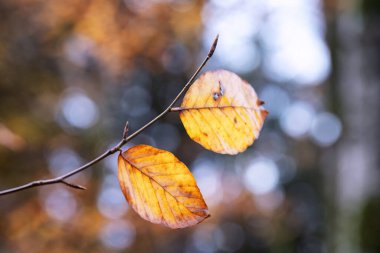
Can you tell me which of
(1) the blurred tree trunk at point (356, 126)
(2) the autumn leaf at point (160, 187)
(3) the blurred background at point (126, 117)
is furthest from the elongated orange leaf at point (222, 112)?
(1) the blurred tree trunk at point (356, 126)

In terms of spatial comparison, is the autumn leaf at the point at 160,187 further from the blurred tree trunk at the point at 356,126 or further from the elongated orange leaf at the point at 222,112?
the blurred tree trunk at the point at 356,126

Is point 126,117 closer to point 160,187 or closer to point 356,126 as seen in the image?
point 356,126

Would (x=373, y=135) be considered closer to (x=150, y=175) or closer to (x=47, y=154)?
(x=150, y=175)

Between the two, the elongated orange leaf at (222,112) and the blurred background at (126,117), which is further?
the blurred background at (126,117)

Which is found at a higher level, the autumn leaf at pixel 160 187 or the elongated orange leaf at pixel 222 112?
the elongated orange leaf at pixel 222 112

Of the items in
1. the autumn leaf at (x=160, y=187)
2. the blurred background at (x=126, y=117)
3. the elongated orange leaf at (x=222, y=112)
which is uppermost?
the blurred background at (x=126, y=117)

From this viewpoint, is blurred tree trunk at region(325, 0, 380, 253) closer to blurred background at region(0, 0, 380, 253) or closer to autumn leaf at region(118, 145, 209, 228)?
blurred background at region(0, 0, 380, 253)

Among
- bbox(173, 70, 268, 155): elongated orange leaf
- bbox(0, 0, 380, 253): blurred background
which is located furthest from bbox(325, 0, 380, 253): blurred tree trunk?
bbox(173, 70, 268, 155): elongated orange leaf

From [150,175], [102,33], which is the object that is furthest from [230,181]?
[150,175]
